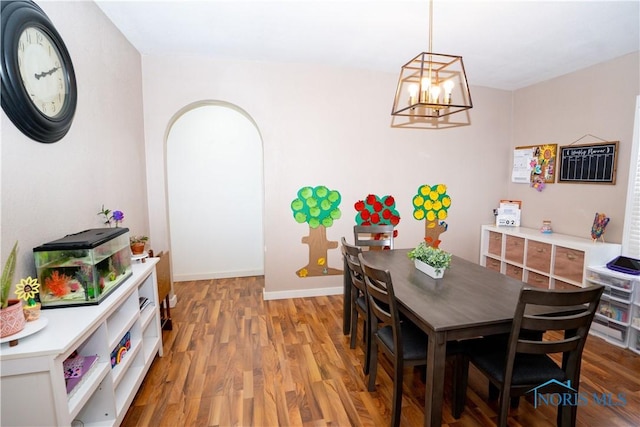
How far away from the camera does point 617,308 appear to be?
2795 mm

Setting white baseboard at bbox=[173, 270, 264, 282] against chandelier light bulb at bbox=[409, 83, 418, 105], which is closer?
chandelier light bulb at bbox=[409, 83, 418, 105]

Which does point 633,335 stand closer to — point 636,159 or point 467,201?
point 636,159

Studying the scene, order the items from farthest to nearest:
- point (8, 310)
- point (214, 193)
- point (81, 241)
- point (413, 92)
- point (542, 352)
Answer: point (214, 193) → point (413, 92) → point (81, 241) → point (542, 352) → point (8, 310)

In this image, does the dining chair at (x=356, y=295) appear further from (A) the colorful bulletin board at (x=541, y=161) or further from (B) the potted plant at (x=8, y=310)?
(A) the colorful bulletin board at (x=541, y=161)

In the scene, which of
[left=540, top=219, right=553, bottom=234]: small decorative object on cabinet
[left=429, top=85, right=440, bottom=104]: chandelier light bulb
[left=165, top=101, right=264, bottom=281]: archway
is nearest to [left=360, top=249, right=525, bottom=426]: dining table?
[left=429, top=85, right=440, bottom=104]: chandelier light bulb

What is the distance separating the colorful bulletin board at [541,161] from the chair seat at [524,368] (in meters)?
2.81

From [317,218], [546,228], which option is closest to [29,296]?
[317,218]

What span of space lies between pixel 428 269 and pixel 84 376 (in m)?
2.08

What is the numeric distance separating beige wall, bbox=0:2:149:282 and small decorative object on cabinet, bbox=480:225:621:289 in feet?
13.4

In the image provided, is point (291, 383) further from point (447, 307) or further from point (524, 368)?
point (524, 368)

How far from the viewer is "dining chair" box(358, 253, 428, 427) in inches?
69.6

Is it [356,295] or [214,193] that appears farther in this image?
[214,193]

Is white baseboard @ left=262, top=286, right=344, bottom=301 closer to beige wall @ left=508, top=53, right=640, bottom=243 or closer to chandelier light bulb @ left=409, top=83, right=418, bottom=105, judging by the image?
chandelier light bulb @ left=409, top=83, right=418, bottom=105

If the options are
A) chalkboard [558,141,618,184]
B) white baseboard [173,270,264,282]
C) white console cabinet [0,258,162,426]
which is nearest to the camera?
white console cabinet [0,258,162,426]
